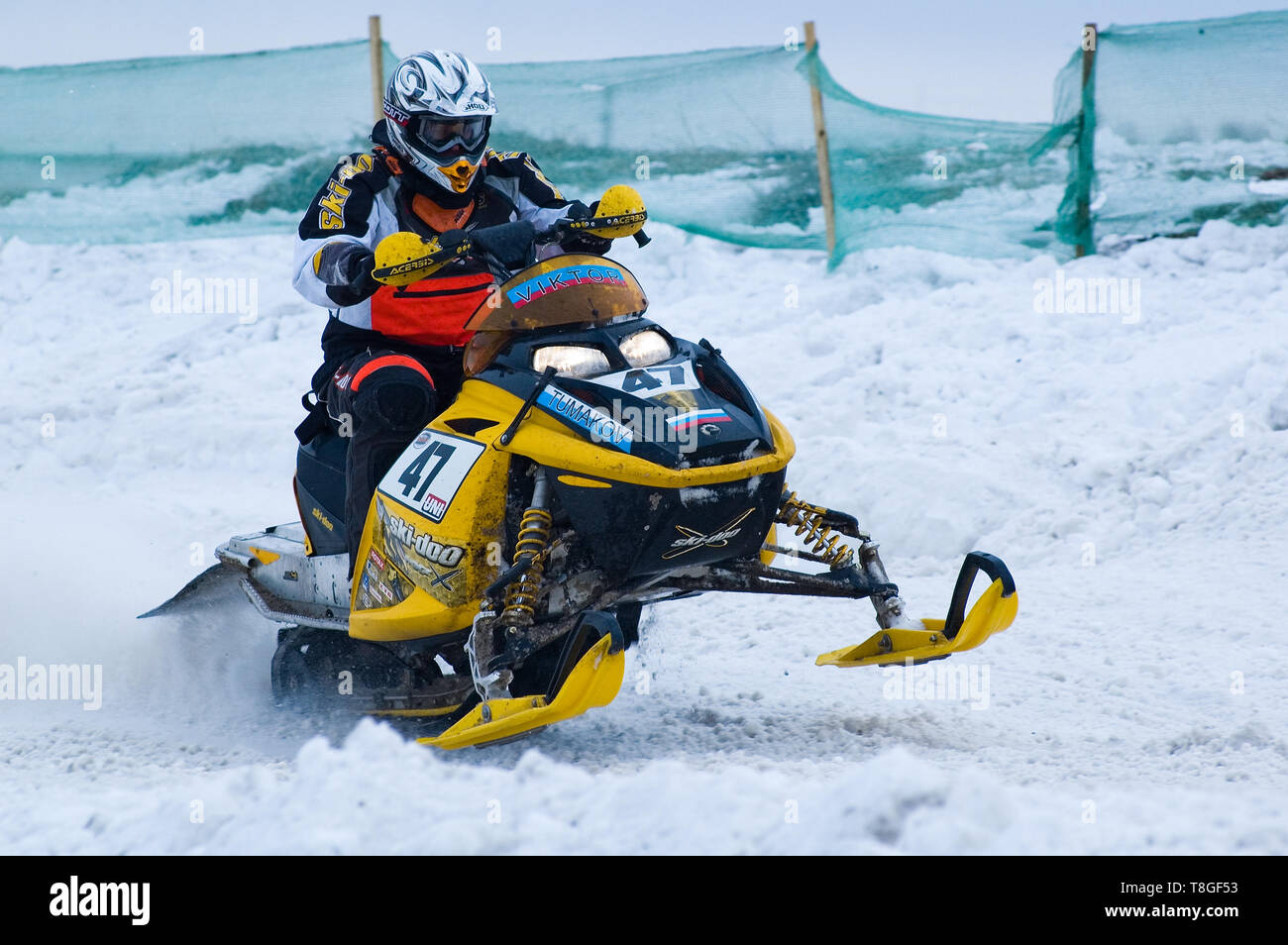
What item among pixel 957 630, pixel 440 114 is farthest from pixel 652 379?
pixel 957 630

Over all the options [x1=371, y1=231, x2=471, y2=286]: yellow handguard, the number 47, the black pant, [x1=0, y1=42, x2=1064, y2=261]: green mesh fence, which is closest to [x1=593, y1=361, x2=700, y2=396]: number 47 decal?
the number 47

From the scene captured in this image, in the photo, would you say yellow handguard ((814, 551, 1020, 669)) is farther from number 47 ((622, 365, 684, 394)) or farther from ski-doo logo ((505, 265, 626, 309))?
ski-doo logo ((505, 265, 626, 309))

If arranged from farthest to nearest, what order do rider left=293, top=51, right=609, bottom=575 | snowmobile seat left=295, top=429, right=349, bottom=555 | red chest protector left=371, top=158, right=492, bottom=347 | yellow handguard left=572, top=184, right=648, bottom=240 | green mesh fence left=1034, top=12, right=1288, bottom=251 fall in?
green mesh fence left=1034, top=12, right=1288, bottom=251 → snowmobile seat left=295, top=429, right=349, bottom=555 → red chest protector left=371, top=158, right=492, bottom=347 → yellow handguard left=572, top=184, right=648, bottom=240 → rider left=293, top=51, right=609, bottom=575

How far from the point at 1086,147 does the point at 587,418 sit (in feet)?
23.6

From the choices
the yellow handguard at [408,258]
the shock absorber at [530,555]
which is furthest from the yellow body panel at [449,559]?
the yellow handguard at [408,258]

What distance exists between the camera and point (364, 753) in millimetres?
3117

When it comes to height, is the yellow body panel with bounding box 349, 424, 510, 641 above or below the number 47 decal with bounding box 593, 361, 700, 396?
below

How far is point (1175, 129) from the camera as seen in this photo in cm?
952

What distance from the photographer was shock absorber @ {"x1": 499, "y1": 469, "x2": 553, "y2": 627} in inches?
149

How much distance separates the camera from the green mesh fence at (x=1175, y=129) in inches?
368

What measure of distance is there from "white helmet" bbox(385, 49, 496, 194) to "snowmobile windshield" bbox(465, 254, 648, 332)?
601 mm

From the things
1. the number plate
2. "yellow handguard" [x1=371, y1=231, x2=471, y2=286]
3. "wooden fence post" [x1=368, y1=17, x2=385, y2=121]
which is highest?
"wooden fence post" [x1=368, y1=17, x2=385, y2=121]
